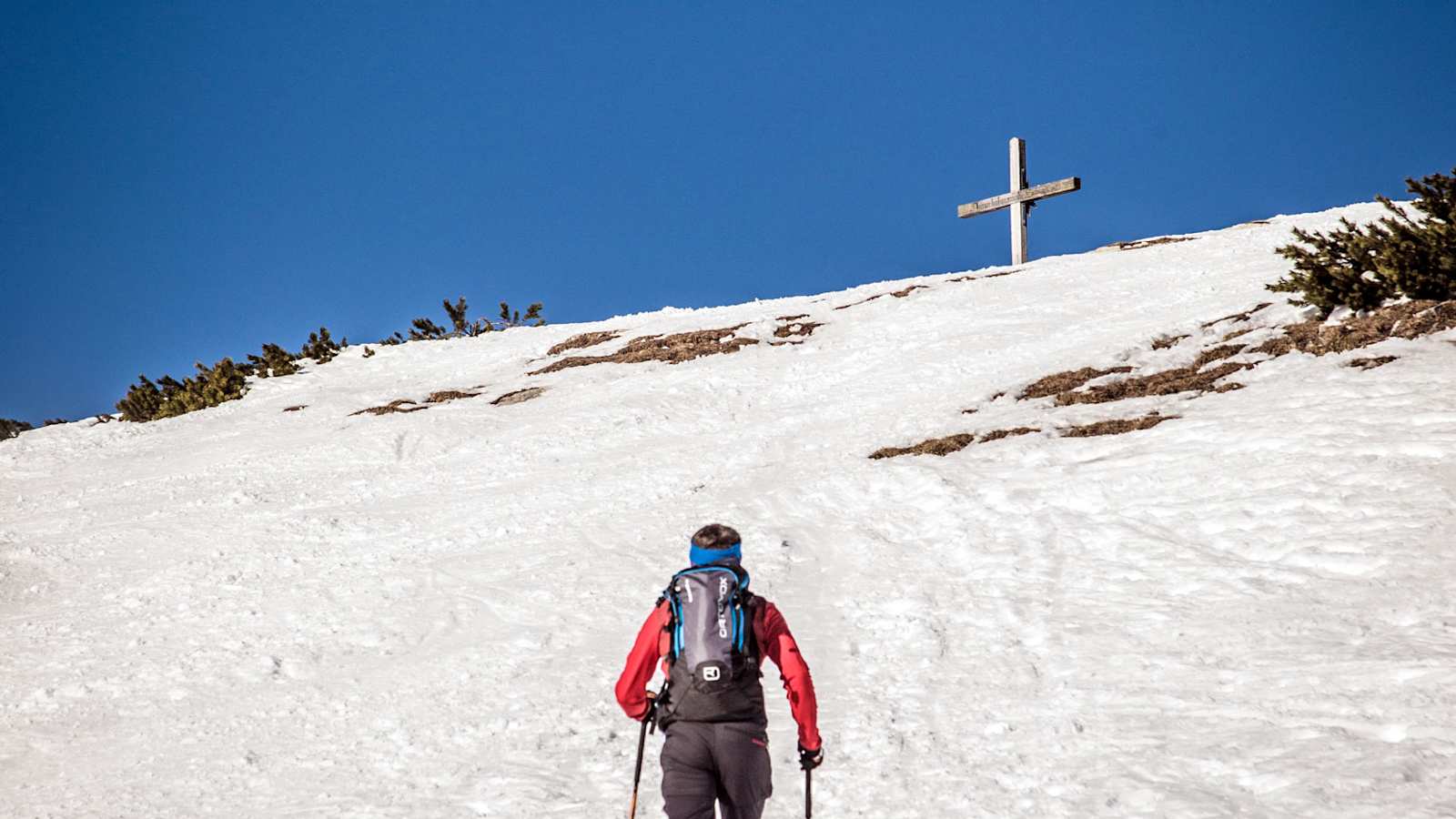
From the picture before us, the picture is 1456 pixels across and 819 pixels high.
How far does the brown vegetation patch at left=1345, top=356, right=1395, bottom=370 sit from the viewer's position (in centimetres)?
1326

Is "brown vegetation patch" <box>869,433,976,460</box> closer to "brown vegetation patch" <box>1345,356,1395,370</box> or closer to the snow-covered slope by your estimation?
the snow-covered slope

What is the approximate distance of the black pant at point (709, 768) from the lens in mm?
5160

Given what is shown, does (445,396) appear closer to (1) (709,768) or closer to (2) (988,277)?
(2) (988,277)

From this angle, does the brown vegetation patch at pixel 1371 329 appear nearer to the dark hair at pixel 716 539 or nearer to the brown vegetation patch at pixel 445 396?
the dark hair at pixel 716 539

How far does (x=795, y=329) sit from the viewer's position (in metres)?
25.8

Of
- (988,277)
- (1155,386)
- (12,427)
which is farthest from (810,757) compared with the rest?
(12,427)

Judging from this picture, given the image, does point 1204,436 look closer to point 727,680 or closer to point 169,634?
point 727,680

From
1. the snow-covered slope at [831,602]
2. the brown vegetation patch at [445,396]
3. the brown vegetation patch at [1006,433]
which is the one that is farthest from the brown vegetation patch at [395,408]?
the brown vegetation patch at [1006,433]

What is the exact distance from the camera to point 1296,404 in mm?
12664

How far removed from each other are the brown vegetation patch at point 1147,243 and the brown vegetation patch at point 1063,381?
1435 cm

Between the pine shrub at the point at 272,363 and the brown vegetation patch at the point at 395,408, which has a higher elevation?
the pine shrub at the point at 272,363

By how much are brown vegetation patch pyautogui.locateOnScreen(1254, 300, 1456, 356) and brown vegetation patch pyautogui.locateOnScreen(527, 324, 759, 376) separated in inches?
471

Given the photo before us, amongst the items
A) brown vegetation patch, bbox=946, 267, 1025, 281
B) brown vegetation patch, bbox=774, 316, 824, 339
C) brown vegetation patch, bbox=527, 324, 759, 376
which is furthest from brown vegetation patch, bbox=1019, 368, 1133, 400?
brown vegetation patch, bbox=946, 267, 1025, 281

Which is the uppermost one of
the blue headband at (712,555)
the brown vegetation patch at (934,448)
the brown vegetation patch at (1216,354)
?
the brown vegetation patch at (1216,354)
